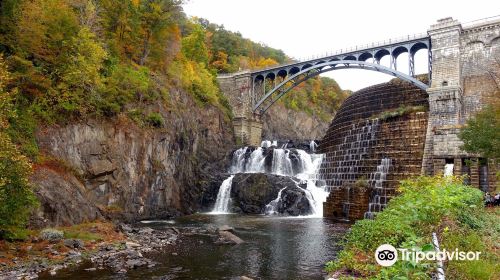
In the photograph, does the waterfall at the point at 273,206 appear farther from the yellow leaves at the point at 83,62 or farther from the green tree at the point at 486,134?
the yellow leaves at the point at 83,62

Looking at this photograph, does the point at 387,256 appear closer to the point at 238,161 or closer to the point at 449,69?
the point at 449,69

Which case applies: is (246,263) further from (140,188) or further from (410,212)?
(140,188)

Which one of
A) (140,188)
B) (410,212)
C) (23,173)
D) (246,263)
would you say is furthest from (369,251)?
(140,188)

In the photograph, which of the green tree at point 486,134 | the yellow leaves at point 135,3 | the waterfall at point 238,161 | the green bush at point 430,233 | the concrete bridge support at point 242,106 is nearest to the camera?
the green bush at point 430,233

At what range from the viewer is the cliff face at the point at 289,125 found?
206ft

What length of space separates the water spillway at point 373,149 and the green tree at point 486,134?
588cm

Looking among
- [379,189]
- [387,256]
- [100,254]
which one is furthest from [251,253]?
[379,189]

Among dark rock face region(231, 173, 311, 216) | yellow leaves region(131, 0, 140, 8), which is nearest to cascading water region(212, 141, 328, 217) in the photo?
dark rock face region(231, 173, 311, 216)

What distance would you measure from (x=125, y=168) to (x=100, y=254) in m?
11.2

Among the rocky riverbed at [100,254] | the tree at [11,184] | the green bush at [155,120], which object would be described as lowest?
the rocky riverbed at [100,254]

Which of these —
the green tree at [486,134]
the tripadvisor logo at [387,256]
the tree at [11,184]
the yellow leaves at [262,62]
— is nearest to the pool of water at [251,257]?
the tree at [11,184]

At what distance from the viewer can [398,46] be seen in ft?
120

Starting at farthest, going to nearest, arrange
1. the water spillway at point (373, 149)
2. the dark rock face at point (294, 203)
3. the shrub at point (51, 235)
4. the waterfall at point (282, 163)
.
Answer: the waterfall at point (282, 163) < the dark rock face at point (294, 203) < the water spillway at point (373, 149) < the shrub at point (51, 235)

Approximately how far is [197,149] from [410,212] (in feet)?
93.0
